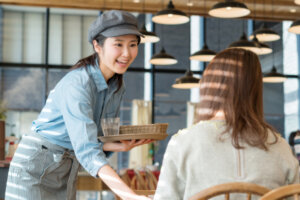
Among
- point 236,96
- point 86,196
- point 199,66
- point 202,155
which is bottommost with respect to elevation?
point 86,196

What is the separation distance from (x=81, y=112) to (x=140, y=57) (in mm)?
9320

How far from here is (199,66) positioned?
11.1 m

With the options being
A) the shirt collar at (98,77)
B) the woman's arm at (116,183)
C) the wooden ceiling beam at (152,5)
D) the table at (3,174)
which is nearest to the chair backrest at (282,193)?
the woman's arm at (116,183)

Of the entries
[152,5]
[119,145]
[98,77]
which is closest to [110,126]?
[119,145]

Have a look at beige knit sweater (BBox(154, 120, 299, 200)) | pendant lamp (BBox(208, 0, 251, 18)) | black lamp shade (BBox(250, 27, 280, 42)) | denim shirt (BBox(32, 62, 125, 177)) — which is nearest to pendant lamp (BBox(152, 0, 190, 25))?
pendant lamp (BBox(208, 0, 251, 18))

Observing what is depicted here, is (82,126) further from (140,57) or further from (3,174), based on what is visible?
(140,57)

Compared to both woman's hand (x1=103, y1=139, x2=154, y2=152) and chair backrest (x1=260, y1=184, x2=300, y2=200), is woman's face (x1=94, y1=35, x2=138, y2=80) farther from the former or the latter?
chair backrest (x1=260, y1=184, x2=300, y2=200)

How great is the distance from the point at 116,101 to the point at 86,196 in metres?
7.02

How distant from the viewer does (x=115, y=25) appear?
1.70 metres

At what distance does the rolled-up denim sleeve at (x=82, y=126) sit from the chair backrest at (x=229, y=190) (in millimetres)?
390

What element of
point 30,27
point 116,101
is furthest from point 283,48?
point 116,101

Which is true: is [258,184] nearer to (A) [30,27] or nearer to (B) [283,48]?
(A) [30,27]

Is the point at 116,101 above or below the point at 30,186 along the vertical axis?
above

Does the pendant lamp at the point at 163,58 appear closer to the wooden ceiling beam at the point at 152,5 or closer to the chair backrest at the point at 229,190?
the wooden ceiling beam at the point at 152,5
